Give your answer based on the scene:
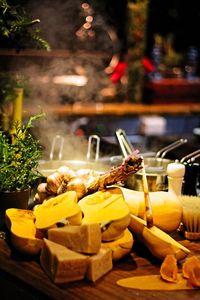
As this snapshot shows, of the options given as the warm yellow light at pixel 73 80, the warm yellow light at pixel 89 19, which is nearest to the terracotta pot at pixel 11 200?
the warm yellow light at pixel 89 19

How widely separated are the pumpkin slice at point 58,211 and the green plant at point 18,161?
7.1 inches

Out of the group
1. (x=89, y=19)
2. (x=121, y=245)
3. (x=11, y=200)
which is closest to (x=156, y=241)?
(x=121, y=245)

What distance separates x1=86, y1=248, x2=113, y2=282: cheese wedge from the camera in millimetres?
1611

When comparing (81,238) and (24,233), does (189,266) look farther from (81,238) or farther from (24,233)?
(24,233)

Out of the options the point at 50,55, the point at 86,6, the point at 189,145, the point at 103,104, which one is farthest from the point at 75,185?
the point at 103,104

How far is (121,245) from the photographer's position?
1.78 meters

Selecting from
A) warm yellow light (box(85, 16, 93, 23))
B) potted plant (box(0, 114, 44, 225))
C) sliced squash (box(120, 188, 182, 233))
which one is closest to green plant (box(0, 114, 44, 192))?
potted plant (box(0, 114, 44, 225))

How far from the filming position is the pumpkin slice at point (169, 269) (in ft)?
5.44

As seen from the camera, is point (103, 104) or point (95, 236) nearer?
point (95, 236)

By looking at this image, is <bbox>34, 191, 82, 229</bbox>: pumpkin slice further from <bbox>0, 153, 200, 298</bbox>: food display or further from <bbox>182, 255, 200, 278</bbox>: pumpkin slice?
<bbox>182, 255, 200, 278</bbox>: pumpkin slice

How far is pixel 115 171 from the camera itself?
190 cm

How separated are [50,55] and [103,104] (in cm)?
128

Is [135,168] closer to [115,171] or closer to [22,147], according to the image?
[115,171]

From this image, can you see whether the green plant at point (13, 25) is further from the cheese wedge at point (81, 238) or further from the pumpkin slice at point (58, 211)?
the cheese wedge at point (81, 238)
